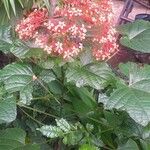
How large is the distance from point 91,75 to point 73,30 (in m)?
0.15

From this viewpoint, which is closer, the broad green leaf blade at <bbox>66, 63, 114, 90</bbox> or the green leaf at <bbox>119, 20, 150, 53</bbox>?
the broad green leaf blade at <bbox>66, 63, 114, 90</bbox>

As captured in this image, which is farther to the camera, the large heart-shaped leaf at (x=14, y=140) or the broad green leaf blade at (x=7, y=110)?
the large heart-shaped leaf at (x=14, y=140)

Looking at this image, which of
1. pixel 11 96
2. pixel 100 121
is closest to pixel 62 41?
pixel 11 96

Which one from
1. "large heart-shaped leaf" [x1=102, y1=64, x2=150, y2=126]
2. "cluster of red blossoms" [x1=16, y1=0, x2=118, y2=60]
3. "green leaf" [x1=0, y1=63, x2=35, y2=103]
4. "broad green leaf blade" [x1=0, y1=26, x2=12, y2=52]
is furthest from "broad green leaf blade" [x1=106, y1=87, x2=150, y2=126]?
"broad green leaf blade" [x1=0, y1=26, x2=12, y2=52]

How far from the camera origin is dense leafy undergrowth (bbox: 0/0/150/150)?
1343mm

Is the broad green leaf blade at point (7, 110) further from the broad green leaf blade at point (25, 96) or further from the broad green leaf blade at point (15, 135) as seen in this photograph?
the broad green leaf blade at point (15, 135)

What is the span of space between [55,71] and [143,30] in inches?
15.2

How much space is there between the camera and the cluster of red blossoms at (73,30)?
1318 mm

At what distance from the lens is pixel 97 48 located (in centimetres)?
138

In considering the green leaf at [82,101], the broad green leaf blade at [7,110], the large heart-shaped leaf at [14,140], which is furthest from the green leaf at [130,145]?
the broad green leaf blade at [7,110]

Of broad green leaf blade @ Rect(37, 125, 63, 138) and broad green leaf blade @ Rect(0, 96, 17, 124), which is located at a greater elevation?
broad green leaf blade @ Rect(0, 96, 17, 124)

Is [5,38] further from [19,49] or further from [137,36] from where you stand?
[137,36]

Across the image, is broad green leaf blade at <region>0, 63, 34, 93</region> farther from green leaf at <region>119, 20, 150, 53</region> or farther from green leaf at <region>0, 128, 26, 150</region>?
green leaf at <region>119, 20, 150, 53</region>

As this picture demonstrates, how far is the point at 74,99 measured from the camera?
164 cm
